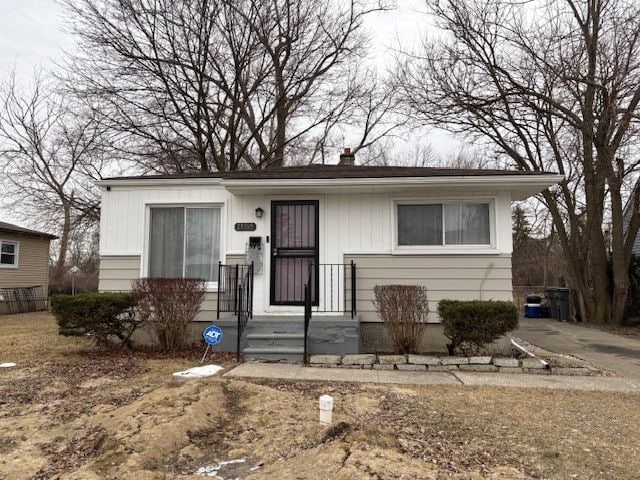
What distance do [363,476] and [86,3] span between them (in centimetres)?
1562

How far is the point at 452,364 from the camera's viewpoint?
6.12 meters

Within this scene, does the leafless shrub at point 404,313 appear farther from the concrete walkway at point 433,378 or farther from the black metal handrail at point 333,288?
the black metal handrail at point 333,288

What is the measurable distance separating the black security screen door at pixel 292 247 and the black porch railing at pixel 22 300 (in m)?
13.1

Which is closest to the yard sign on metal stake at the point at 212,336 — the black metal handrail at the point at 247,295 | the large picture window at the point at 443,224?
the black metal handrail at the point at 247,295

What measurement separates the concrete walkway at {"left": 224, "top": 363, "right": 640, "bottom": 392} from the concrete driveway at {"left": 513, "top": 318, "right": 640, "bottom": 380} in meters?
0.77

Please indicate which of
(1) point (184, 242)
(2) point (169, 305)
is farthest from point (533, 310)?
(2) point (169, 305)

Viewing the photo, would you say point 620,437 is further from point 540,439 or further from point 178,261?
point 178,261

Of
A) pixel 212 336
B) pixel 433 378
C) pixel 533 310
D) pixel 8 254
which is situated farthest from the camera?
pixel 8 254

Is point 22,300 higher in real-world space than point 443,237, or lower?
lower

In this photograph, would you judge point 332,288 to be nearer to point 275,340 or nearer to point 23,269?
point 275,340

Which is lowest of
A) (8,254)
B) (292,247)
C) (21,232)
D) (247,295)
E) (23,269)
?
(247,295)

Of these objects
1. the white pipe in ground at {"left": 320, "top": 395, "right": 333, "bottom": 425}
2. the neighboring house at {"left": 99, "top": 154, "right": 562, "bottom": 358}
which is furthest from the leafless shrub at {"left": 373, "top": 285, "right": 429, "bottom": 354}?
the white pipe in ground at {"left": 320, "top": 395, "right": 333, "bottom": 425}

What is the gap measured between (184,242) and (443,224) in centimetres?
440

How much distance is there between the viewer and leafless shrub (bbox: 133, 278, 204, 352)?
6.52 meters
